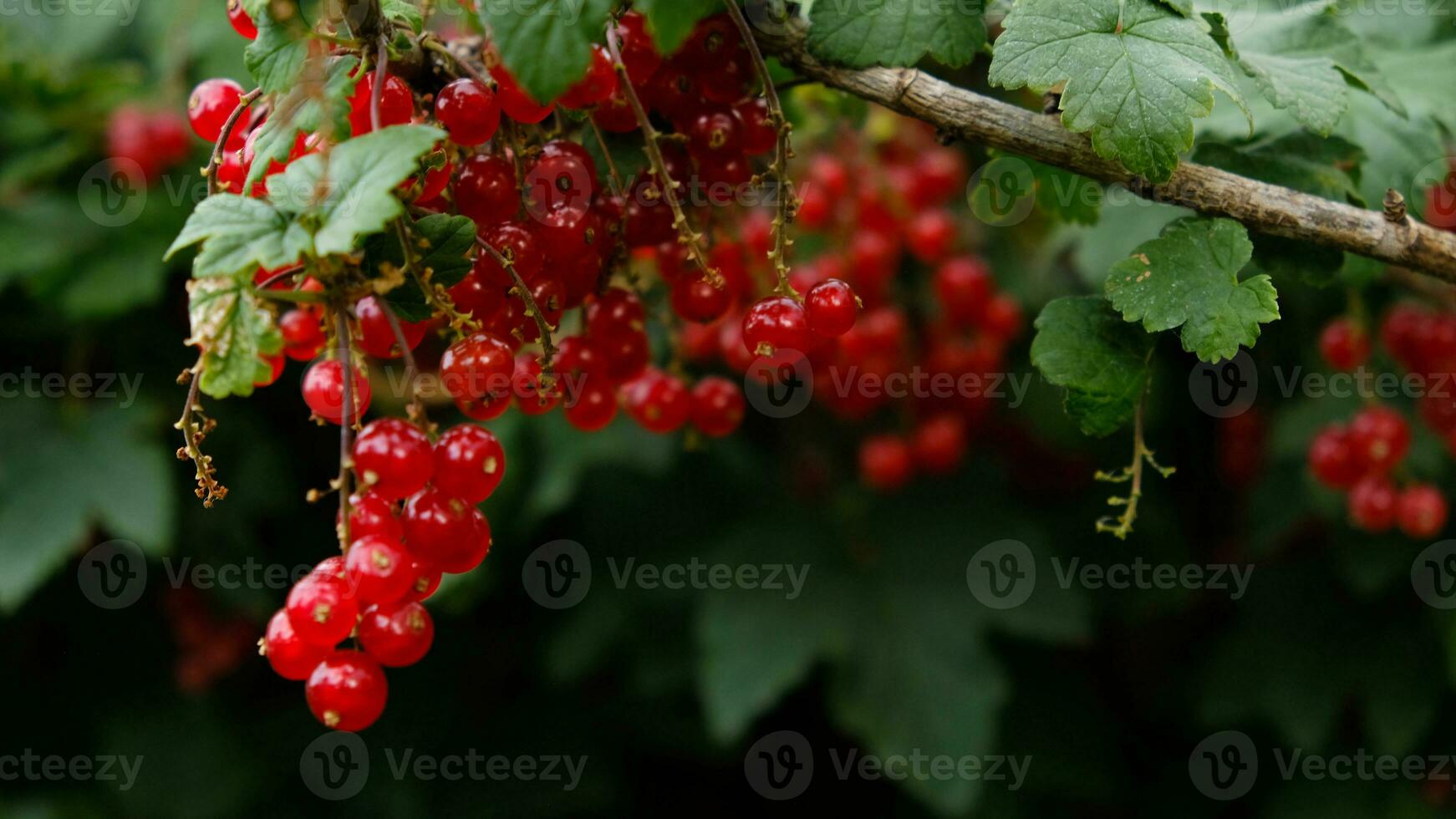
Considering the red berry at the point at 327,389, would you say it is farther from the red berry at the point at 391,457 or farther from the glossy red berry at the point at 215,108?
the glossy red berry at the point at 215,108

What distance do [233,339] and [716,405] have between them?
0.49m

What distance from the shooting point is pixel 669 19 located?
50cm

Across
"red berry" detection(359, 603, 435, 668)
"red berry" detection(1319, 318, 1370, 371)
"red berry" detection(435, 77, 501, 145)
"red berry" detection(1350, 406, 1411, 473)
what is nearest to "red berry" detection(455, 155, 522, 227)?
"red berry" detection(435, 77, 501, 145)

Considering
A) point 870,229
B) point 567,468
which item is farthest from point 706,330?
point 870,229

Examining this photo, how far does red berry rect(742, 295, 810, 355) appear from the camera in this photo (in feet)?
2.25

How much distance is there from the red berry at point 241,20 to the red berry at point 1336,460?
4.21 feet

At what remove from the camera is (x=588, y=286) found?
769 millimetres

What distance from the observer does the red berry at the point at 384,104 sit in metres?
0.62

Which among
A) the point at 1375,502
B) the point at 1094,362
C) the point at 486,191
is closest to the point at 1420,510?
the point at 1375,502

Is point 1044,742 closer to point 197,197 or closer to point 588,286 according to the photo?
point 588,286

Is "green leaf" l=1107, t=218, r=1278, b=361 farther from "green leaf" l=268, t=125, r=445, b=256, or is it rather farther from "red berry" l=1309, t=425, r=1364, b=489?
"red berry" l=1309, t=425, r=1364, b=489

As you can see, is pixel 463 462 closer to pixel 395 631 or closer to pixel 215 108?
pixel 395 631

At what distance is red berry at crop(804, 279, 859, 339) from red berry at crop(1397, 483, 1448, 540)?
1049 millimetres

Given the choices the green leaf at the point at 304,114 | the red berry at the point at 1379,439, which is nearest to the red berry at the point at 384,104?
the green leaf at the point at 304,114
